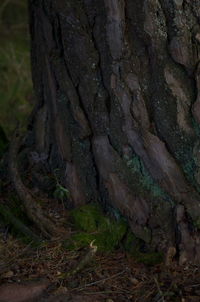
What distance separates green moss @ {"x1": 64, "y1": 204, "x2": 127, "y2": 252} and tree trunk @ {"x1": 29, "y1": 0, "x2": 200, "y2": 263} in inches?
2.8

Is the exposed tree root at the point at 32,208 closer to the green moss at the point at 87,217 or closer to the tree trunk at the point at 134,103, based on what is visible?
the green moss at the point at 87,217

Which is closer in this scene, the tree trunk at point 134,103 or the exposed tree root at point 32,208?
the tree trunk at point 134,103

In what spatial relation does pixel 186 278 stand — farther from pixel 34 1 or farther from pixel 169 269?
pixel 34 1

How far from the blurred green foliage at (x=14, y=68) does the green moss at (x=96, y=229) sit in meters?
1.69

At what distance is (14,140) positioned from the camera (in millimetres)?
3152

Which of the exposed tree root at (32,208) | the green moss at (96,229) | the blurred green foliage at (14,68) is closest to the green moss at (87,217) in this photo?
the green moss at (96,229)

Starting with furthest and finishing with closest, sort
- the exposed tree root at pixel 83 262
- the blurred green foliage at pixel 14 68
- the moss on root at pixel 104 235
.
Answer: the blurred green foliage at pixel 14 68 → the moss on root at pixel 104 235 → the exposed tree root at pixel 83 262

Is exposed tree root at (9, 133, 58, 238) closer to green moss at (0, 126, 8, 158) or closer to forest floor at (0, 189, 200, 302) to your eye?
forest floor at (0, 189, 200, 302)

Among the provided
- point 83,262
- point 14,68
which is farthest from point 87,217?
point 14,68

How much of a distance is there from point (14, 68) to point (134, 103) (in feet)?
10.9

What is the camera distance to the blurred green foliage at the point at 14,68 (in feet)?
15.5

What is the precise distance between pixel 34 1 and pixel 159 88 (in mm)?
878

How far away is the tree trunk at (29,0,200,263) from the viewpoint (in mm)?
2316

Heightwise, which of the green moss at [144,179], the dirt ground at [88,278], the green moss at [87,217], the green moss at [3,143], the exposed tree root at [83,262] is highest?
the green moss at [144,179]
